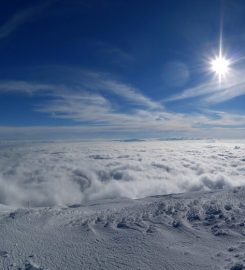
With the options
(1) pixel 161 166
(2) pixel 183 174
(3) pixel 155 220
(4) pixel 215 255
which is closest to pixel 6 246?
(3) pixel 155 220

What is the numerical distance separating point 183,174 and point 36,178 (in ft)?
243

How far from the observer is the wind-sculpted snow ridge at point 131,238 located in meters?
17.1

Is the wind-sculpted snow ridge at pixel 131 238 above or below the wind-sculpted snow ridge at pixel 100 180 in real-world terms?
above

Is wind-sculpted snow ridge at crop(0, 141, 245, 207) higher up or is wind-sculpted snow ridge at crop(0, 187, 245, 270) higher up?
wind-sculpted snow ridge at crop(0, 187, 245, 270)

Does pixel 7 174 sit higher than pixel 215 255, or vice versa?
pixel 215 255

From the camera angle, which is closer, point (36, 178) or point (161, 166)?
point (36, 178)

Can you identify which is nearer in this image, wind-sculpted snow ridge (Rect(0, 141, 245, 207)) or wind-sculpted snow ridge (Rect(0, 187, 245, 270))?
wind-sculpted snow ridge (Rect(0, 187, 245, 270))

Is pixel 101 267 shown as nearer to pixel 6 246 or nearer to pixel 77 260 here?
pixel 77 260

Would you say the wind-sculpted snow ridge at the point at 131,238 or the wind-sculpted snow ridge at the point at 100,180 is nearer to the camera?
the wind-sculpted snow ridge at the point at 131,238

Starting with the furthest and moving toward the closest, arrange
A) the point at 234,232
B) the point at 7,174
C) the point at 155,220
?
the point at 7,174 < the point at 155,220 < the point at 234,232

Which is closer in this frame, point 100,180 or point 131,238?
point 131,238

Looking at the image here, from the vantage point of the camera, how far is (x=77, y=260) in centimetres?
1755

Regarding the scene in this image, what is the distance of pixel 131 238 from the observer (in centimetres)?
2042

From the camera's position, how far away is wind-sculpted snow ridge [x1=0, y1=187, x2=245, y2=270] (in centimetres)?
1709
